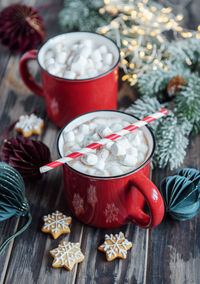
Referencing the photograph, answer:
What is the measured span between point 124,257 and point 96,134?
273mm

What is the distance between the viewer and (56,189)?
943mm

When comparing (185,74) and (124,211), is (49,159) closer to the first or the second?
(124,211)

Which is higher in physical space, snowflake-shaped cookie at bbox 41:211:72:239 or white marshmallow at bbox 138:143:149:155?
white marshmallow at bbox 138:143:149:155

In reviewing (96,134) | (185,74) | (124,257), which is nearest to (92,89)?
(96,134)

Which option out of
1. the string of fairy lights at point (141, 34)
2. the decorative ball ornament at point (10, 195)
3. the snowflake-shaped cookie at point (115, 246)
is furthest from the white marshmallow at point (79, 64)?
the snowflake-shaped cookie at point (115, 246)

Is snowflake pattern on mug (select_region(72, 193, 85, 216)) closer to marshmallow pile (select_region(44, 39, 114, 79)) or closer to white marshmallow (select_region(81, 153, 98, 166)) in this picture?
white marshmallow (select_region(81, 153, 98, 166))

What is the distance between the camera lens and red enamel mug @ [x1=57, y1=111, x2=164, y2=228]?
729 mm

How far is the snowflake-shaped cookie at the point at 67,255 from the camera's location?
0.78m

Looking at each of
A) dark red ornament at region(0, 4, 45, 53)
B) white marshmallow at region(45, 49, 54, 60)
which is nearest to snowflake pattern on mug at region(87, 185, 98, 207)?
white marshmallow at region(45, 49, 54, 60)

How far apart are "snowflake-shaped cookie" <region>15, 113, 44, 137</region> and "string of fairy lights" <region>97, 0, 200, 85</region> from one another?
0.97ft

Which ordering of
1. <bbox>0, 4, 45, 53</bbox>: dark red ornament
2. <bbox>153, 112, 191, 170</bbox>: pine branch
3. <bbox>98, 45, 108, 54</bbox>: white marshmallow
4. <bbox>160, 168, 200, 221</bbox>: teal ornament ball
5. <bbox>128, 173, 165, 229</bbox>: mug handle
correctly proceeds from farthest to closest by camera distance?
1. <bbox>0, 4, 45, 53</bbox>: dark red ornament
2. <bbox>98, 45, 108, 54</bbox>: white marshmallow
3. <bbox>153, 112, 191, 170</bbox>: pine branch
4. <bbox>160, 168, 200, 221</bbox>: teal ornament ball
5. <bbox>128, 173, 165, 229</bbox>: mug handle

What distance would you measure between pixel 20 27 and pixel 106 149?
2.33 feet

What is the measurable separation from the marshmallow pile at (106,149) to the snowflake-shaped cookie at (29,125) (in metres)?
0.24

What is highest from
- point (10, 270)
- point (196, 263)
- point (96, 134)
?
point (96, 134)
